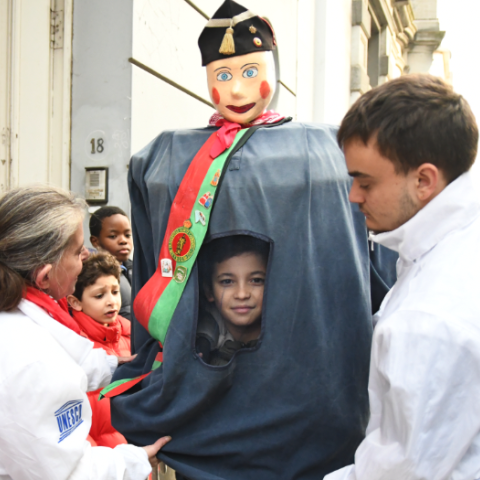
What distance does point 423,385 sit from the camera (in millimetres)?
1042

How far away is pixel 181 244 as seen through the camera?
168 cm

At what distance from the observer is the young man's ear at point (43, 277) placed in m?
1.61

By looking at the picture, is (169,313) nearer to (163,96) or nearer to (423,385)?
(423,385)

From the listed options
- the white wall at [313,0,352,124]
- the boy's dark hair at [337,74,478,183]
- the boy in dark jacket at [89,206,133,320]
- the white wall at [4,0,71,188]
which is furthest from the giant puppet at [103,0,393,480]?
A: the white wall at [313,0,352,124]

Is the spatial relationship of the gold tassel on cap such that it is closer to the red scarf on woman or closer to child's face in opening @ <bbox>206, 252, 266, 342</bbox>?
child's face in opening @ <bbox>206, 252, 266, 342</bbox>

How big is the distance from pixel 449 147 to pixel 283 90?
587cm

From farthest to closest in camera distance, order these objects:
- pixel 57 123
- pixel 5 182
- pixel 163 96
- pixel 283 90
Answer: pixel 283 90
pixel 163 96
pixel 57 123
pixel 5 182

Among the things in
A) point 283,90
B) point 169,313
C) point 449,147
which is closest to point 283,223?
point 169,313

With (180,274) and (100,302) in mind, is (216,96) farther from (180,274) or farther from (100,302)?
A: (100,302)

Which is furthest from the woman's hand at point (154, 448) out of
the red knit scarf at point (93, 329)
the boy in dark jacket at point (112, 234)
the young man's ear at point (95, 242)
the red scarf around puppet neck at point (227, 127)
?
the young man's ear at point (95, 242)

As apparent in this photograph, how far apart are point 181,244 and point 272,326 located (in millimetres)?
356

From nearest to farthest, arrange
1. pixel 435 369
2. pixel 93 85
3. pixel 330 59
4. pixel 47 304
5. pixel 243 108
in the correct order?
1. pixel 435 369
2. pixel 47 304
3. pixel 243 108
4. pixel 93 85
5. pixel 330 59

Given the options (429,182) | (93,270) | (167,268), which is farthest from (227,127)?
(93,270)

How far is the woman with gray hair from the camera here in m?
1.39
